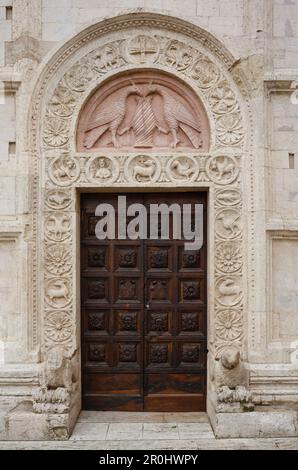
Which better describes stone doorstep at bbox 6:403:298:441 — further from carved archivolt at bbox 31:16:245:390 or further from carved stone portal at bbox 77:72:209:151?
carved stone portal at bbox 77:72:209:151

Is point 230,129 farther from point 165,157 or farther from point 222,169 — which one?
point 165,157

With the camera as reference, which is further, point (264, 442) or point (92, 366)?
point (92, 366)

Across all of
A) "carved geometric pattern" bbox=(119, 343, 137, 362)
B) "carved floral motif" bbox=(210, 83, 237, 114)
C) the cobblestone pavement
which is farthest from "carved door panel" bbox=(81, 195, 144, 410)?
"carved floral motif" bbox=(210, 83, 237, 114)

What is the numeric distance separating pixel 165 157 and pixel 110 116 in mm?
926

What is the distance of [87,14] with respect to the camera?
582cm

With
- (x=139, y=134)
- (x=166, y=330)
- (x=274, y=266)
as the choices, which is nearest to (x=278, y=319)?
(x=274, y=266)

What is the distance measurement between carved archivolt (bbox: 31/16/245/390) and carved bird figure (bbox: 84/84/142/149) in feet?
0.70

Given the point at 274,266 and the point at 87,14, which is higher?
the point at 87,14

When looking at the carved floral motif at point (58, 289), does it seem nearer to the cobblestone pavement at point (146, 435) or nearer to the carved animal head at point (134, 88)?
the cobblestone pavement at point (146, 435)

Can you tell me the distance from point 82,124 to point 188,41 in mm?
1737

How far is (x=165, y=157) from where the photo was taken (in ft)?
19.3

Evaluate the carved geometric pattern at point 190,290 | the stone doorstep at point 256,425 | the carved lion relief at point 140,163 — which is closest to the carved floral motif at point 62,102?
the carved lion relief at point 140,163

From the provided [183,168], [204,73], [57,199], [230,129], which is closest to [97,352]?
[57,199]

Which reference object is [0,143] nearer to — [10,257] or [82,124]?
[82,124]
